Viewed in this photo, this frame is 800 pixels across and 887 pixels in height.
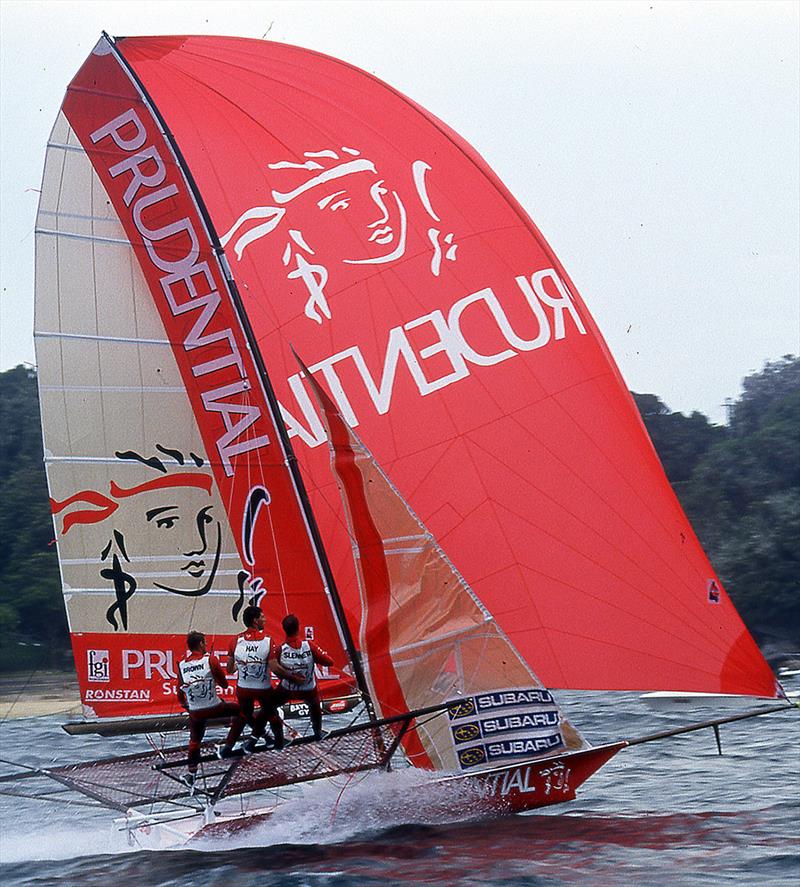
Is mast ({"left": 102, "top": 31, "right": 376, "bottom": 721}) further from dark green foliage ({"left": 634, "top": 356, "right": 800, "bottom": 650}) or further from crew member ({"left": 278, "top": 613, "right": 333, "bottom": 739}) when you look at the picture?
dark green foliage ({"left": 634, "top": 356, "right": 800, "bottom": 650})

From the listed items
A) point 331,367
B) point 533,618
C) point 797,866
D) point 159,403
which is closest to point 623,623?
point 533,618

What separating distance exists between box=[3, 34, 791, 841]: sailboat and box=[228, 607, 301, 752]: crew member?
0.55 ft

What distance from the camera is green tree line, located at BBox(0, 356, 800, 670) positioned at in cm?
1906

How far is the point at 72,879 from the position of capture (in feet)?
21.8

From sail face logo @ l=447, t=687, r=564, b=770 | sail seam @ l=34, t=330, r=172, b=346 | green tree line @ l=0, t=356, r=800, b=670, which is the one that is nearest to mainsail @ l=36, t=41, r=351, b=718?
sail seam @ l=34, t=330, r=172, b=346

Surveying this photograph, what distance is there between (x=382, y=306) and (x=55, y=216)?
1903 mm

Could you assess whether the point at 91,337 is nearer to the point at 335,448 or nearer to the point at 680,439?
the point at 335,448

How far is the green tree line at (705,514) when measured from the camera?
62.5 ft

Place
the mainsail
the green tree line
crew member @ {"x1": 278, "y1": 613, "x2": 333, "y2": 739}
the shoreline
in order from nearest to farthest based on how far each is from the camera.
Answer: crew member @ {"x1": 278, "y1": 613, "x2": 333, "y2": 739} < the mainsail < the shoreline < the green tree line

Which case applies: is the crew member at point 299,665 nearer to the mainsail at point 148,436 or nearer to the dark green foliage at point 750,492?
the mainsail at point 148,436

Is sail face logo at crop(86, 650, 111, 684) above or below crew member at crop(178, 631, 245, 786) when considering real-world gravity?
above

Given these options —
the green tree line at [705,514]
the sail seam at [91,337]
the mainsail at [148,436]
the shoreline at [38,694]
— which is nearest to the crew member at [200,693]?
the mainsail at [148,436]

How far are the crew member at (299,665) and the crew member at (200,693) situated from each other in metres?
0.31

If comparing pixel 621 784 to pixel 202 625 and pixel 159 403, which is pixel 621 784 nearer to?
pixel 202 625
